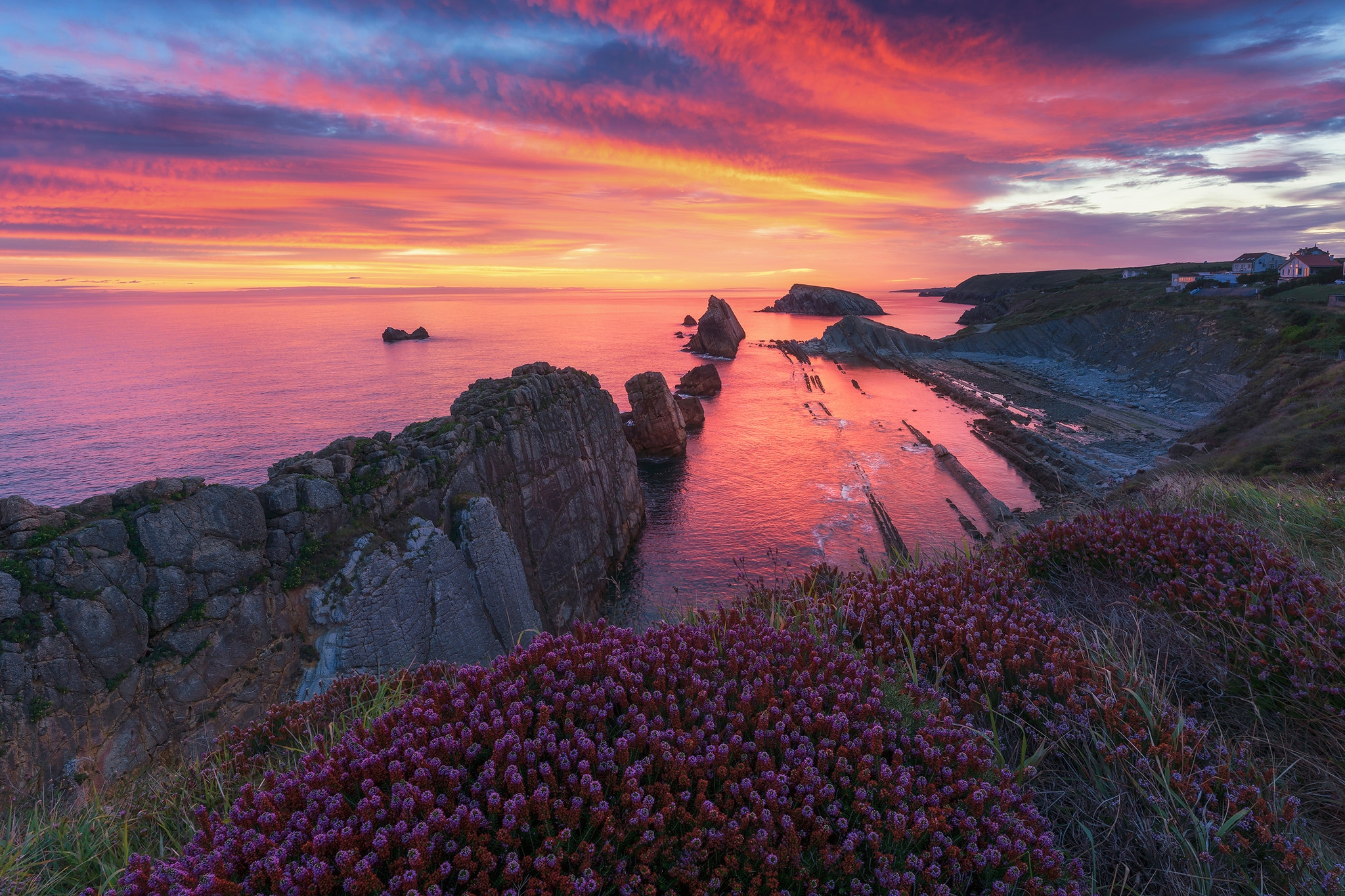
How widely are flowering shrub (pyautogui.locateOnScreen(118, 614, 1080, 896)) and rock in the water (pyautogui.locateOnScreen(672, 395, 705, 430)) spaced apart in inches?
2886

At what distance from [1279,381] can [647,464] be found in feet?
185

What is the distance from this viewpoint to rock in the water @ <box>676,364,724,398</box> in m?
98.1

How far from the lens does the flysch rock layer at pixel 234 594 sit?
49.9 ft

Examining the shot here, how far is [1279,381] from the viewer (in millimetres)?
50000

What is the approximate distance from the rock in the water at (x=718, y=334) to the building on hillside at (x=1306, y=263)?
4091 inches

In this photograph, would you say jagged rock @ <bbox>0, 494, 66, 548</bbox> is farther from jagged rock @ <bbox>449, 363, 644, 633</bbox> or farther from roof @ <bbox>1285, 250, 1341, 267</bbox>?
roof @ <bbox>1285, 250, 1341, 267</bbox>

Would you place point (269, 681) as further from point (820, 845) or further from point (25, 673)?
point (820, 845)

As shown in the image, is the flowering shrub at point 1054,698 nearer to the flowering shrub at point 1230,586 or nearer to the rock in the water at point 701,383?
the flowering shrub at point 1230,586

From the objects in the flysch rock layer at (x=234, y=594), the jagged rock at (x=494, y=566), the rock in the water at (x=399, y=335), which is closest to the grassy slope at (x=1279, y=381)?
the jagged rock at (x=494, y=566)

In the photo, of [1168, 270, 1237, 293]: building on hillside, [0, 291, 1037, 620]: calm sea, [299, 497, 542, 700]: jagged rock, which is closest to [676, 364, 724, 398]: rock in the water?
[0, 291, 1037, 620]: calm sea

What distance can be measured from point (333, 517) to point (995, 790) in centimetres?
2250

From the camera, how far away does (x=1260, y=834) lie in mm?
3488

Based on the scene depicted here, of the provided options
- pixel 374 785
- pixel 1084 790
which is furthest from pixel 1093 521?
pixel 374 785

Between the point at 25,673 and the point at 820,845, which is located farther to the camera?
the point at 25,673
